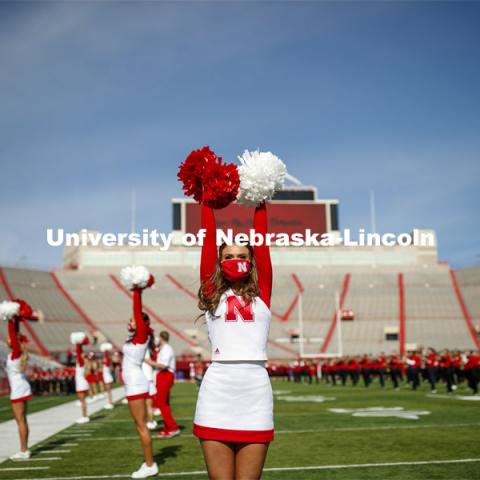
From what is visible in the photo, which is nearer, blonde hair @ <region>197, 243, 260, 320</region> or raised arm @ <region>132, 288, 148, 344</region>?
blonde hair @ <region>197, 243, 260, 320</region>

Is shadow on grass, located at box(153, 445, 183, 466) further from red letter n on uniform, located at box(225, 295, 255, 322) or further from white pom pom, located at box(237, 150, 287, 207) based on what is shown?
white pom pom, located at box(237, 150, 287, 207)

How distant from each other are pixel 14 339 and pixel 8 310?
37 centimetres

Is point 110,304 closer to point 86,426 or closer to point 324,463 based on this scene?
point 86,426

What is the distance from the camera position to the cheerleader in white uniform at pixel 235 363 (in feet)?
9.54

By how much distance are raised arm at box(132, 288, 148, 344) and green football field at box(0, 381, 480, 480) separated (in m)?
1.38

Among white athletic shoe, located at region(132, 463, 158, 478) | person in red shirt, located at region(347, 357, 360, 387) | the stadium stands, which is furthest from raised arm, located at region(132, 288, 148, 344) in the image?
the stadium stands

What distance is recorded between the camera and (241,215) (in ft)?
202

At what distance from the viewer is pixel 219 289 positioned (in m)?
3.15

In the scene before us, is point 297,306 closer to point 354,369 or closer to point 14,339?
point 354,369

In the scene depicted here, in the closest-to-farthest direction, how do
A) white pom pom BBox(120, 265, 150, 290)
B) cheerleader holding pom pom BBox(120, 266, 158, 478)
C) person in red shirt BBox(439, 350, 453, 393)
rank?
cheerleader holding pom pom BBox(120, 266, 158, 478), white pom pom BBox(120, 265, 150, 290), person in red shirt BBox(439, 350, 453, 393)

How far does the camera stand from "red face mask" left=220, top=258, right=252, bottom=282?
3096mm

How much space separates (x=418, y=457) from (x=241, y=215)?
180 ft

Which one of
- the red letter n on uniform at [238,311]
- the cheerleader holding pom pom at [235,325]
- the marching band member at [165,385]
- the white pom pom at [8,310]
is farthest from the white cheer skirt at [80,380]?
the red letter n on uniform at [238,311]

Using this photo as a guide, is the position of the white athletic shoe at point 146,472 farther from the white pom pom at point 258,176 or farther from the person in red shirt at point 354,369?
the person in red shirt at point 354,369
